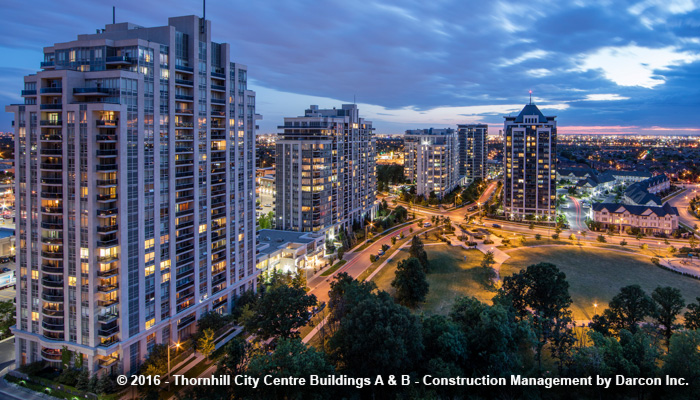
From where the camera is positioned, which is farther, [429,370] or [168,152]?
[168,152]

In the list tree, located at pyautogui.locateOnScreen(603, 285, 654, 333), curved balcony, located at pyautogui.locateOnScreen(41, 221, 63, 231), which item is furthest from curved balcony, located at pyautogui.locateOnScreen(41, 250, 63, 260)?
tree, located at pyautogui.locateOnScreen(603, 285, 654, 333)

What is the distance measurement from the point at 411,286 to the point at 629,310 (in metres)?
25.6

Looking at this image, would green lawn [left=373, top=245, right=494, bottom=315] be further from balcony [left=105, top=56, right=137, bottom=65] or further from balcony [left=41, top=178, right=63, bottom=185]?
balcony [left=105, top=56, right=137, bottom=65]

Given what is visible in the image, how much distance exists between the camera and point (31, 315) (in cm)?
4234

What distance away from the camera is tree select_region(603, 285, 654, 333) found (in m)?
43.8

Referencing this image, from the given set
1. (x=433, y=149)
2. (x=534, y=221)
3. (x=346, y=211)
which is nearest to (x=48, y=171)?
(x=346, y=211)

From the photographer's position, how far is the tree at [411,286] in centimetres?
5822

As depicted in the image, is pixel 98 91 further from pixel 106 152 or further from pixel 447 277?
pixel 447 277

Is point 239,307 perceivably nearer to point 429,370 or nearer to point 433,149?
point 429,370

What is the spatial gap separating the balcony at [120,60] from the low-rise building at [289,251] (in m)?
32.8

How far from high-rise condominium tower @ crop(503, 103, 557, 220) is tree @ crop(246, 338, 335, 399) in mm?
97067

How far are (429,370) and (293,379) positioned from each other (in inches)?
461

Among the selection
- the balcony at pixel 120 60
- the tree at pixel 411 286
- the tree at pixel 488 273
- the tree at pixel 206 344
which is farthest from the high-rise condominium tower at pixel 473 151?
the balcony at pixel 120 60

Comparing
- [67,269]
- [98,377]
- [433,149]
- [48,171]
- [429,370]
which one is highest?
[433,149]
